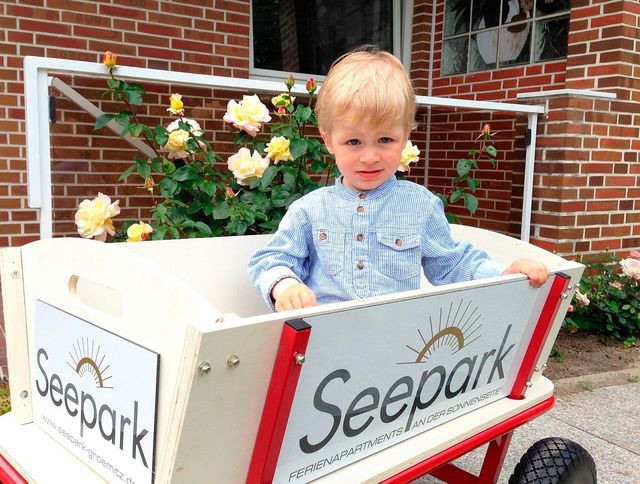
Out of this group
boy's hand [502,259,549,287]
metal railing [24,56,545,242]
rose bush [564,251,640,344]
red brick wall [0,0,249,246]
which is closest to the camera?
boy's hand [502,259,549,287]

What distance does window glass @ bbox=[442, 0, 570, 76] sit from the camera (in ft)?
14.6

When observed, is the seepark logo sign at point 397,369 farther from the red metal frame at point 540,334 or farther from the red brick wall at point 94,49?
the red brick wall at point 94,49

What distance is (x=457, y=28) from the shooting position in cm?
510

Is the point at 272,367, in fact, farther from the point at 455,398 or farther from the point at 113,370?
the point at 455,398

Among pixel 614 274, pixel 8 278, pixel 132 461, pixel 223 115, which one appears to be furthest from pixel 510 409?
pixel 614 274

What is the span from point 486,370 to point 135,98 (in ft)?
5.91

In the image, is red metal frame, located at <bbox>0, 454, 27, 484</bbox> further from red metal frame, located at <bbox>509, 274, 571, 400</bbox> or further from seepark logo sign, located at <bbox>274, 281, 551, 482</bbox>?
red metal frame, located at <bbox>509, 274, 571, 400</bbox>

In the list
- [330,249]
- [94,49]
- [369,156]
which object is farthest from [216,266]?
[94,49]

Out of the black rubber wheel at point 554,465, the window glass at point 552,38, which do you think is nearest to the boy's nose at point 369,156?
the black rubber wheel at point 554,465

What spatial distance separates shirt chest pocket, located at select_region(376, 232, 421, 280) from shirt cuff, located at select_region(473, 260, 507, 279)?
190mm

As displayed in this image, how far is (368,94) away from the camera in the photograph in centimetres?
160

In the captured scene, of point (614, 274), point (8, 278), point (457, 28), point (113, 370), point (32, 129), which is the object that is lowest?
point (614, 274)

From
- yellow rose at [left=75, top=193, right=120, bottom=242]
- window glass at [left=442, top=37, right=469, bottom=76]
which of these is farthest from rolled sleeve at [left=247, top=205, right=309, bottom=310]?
window glass at [left=442, top=37, right=469, bottom=76]

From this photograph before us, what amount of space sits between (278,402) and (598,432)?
7.28 ft
